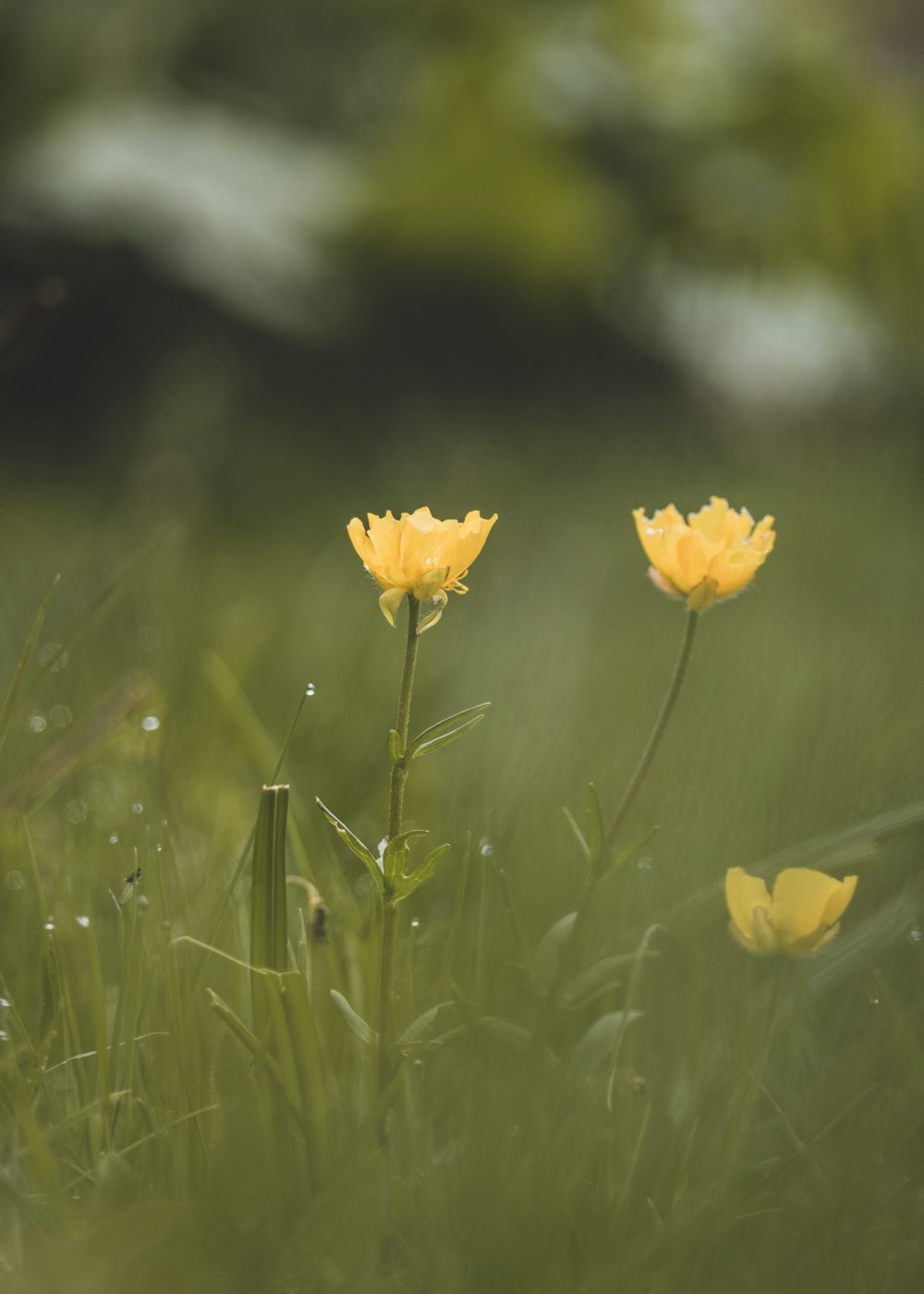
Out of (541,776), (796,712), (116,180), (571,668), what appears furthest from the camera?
(116,180)

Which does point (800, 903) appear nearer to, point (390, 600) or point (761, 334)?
point (390, 600)

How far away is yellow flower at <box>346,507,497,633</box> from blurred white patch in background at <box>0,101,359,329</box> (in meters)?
1.30

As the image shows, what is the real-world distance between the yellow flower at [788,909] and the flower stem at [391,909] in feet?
0.41

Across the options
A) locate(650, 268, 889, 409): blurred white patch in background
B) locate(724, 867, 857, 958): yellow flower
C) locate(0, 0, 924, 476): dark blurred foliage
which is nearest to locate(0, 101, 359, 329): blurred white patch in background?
locate(0, 0, 924, 476): dark blurred foliage

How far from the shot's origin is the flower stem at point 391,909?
42 cm

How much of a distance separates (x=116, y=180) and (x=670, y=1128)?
4.91ft

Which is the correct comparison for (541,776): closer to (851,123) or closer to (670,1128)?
(670,1128)

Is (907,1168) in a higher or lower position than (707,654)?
higher

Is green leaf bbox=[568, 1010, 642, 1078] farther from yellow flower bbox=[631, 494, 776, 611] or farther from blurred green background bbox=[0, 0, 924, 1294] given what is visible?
yellow flower bbox=[631, 494, 776, 611]

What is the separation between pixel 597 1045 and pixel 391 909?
107mm

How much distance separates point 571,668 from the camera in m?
1.00

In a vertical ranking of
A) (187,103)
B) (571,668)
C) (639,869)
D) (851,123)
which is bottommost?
(571,668)

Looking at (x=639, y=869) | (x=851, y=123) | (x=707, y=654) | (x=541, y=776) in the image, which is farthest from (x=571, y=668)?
(x=851, y=123)

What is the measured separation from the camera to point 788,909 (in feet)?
1.39
